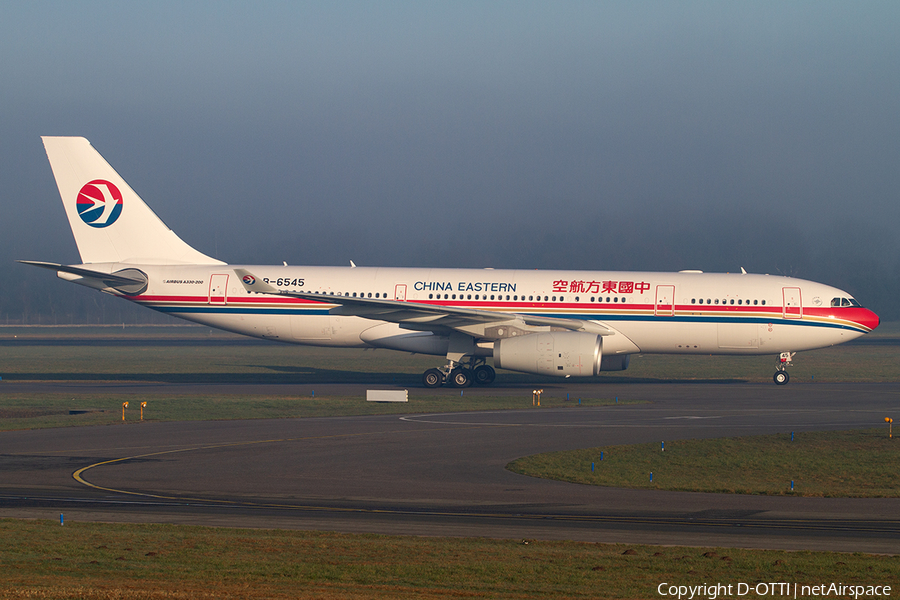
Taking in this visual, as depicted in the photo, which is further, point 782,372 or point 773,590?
point 782,372

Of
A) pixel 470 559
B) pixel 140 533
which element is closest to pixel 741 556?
pixel 470 559

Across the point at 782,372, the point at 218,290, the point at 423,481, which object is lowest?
the point at 423,481

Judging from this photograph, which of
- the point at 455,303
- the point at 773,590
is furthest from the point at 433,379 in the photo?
the point at 773,590

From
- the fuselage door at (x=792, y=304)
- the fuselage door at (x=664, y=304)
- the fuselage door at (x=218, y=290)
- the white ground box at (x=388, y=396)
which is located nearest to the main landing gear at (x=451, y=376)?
the white ground box at (x=388, y=396)

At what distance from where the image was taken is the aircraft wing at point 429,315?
122 ft

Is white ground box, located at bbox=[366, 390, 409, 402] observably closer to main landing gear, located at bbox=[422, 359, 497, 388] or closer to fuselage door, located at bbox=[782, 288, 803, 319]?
main landing gear, located at bbox=[422, 359, 497, 388]

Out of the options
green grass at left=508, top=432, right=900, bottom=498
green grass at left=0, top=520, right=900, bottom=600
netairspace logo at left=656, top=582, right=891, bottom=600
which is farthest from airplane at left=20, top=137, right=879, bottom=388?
netairspace logo at left=656, top=582, right=891, bottom=600

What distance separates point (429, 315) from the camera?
1499 inches

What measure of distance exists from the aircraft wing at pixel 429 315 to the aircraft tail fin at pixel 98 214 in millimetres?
6419

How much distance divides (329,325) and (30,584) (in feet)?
99.1

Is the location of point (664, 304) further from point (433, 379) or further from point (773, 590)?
point (773, 590)

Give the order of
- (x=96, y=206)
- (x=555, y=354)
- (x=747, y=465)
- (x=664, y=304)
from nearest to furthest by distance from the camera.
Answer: (x=747, y=465) < (x=555, y=354) < (x=664, y=304) < (x=96, y=206)

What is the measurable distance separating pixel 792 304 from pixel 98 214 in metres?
32.0

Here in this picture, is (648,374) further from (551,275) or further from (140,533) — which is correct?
(140,533)
